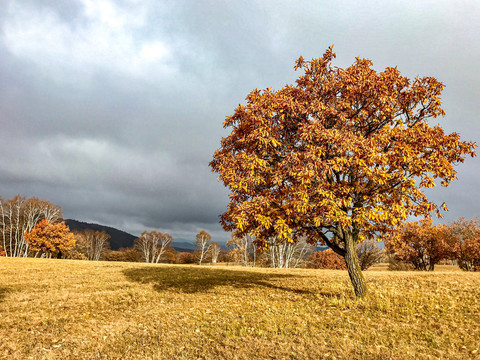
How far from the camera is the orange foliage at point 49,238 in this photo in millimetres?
56438

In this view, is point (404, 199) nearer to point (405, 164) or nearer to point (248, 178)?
point (405, 164)

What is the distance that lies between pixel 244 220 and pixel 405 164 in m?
7.24

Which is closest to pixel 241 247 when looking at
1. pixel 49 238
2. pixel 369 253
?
pixel 369 253

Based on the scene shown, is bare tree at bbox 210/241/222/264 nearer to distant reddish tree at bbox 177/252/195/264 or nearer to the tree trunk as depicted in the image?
distant reddish tree at bbox 177/252/195/264

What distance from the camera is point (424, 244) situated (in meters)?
43.6

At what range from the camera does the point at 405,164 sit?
417 inches

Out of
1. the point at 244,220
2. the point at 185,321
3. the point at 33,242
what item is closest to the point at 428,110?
the point at 244,220

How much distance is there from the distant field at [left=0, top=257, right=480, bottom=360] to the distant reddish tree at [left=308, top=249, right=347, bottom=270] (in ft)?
171

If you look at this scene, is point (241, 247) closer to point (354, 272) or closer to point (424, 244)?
point (424, 244)

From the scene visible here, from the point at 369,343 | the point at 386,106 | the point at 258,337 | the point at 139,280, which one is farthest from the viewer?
the point at 139,280

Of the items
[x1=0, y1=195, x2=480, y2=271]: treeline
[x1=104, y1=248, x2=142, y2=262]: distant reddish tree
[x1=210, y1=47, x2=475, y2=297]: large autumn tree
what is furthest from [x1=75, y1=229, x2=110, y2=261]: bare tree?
[x1=210, y1=47, x2=475, y2=297]: large autumn tree

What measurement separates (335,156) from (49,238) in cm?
6765

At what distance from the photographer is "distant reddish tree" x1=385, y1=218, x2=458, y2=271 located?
42.2 m

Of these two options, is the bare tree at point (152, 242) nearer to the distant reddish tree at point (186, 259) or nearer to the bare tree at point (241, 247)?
the distant reddish tree at point (186, 259)
